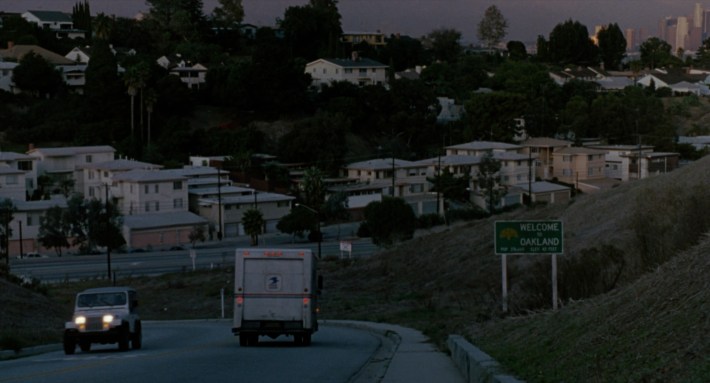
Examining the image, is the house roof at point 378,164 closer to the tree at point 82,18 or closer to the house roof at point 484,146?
the house roof at point 484,146

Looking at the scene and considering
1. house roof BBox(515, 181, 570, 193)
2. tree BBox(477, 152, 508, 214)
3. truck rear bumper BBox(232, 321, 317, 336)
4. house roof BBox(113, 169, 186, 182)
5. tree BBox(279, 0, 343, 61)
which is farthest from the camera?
tree BBox(279, 0, 343, 61)

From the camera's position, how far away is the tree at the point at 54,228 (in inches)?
3127

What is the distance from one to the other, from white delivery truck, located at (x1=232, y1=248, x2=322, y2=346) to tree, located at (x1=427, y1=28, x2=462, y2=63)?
158 meters

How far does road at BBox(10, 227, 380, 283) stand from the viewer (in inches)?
2665

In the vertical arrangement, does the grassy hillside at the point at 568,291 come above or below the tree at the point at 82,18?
below

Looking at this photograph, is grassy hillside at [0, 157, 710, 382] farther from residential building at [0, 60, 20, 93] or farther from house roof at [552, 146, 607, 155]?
residential building at [0, 60, 20, 93]

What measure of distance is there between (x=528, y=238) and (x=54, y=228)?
62.8 metres

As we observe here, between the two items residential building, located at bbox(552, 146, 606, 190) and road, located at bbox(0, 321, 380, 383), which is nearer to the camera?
road, located at bbox(0, 321, 380, 383)

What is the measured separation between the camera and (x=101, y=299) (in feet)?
78.5

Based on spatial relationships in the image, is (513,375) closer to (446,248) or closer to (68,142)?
(446,248)

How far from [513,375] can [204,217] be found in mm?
82165

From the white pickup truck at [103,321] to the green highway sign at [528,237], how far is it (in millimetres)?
8317

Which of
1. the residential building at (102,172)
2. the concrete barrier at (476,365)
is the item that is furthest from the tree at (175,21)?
the concrete barrier at (476,365)

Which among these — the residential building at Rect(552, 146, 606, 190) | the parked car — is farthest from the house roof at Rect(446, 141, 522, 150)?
the parked car
